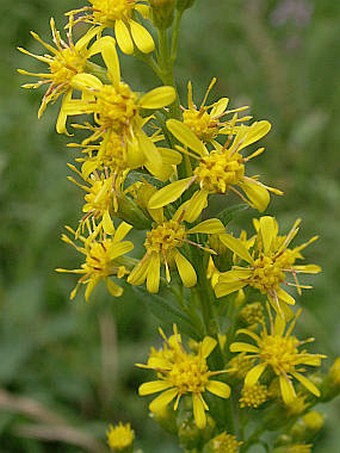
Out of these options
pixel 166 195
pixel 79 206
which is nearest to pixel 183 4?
pixel 166 195

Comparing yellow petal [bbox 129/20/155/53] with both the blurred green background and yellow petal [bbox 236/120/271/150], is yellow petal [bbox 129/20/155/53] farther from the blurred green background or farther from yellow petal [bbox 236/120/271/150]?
the blurred green background

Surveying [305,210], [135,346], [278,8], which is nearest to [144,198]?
[135,346]

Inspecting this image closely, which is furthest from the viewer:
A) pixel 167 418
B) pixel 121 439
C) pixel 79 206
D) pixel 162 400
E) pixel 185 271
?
pixel 79 206

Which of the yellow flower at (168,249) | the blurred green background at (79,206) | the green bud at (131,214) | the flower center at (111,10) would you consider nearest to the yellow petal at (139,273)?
the yellow flower at (168,249)

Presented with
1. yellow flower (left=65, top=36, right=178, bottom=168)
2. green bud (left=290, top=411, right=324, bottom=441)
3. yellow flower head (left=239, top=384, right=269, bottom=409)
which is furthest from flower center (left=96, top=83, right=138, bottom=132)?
green bud (left=290, top=411, right=324, bottom=441)

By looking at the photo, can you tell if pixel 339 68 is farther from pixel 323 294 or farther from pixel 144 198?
pixel 144 198

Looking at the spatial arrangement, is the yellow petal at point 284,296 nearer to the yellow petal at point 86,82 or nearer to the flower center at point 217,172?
the flower center at point 217,172

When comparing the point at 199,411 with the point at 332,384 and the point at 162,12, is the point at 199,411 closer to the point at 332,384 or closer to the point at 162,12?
the point at 332,384
